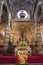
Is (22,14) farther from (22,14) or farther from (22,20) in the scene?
(22,20)

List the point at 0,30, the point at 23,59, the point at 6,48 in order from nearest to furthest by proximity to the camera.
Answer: the point at 23,59, the point at 6,48, the point at 0,30

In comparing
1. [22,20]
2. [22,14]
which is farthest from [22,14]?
[22,20]

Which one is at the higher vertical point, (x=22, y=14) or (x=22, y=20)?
(x=22, y=14)

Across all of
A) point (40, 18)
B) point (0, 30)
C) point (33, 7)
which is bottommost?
point (0, 30)

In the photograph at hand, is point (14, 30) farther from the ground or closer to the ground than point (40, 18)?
closer to the ground

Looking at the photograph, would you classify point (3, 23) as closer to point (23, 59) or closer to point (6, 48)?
point (6, 48)

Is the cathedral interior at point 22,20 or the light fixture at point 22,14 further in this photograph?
the light fixture at point 22,14

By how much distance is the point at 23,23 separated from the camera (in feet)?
102

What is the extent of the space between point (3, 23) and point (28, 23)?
4.80 meters

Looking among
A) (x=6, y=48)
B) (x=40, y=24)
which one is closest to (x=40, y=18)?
(x=40, y=24)

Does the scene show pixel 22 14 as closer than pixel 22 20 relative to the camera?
No

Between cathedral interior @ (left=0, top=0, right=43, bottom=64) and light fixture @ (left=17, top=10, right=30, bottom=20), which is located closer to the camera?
cathedral interior @ (left=0, top=0, right=43, bottom=64)

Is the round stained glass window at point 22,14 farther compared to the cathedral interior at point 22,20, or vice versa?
the round stained glass window at point 22,14

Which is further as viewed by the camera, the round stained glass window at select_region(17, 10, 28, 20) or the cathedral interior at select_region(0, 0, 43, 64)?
the round stained glass window at select_region(17, 10, 28, 20)
